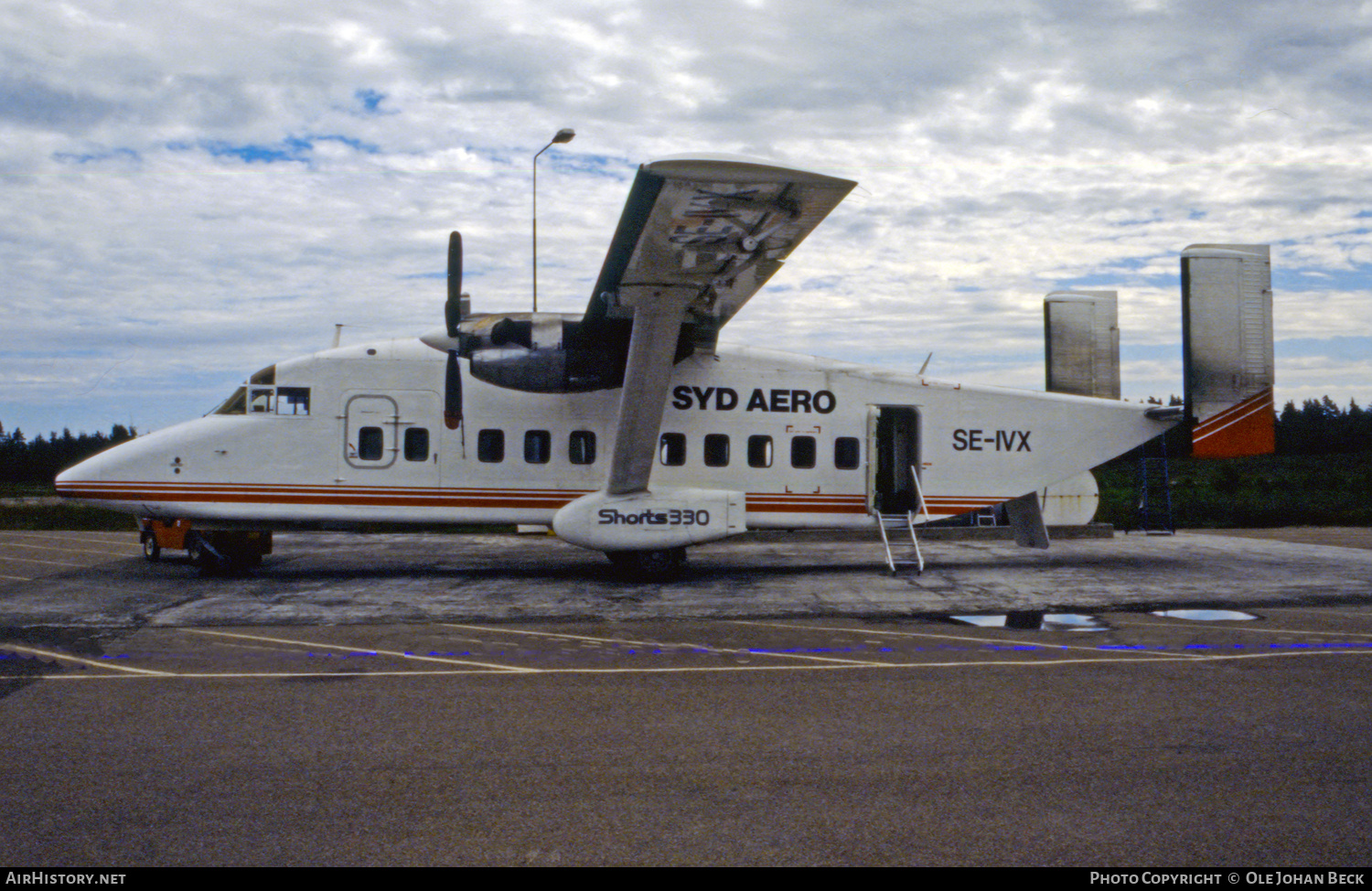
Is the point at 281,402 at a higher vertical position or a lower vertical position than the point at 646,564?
higher

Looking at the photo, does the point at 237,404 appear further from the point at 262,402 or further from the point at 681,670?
the point at 681,670

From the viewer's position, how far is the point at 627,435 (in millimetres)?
12586

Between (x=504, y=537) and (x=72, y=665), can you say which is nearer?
(x=72, y=665)

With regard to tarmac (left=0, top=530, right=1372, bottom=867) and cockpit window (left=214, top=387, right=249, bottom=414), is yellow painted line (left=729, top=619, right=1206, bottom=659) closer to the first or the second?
tarmac (left=0, top=530, right=1372, bottom=867)

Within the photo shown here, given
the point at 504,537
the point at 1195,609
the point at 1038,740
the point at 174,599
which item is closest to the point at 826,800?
the point at 1038,740

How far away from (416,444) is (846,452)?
679 centimetres

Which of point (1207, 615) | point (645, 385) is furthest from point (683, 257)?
point (1207, 615)

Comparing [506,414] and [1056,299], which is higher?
[1056,299]

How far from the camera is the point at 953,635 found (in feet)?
29.8

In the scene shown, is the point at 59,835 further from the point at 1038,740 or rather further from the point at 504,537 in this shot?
the point at 504,537

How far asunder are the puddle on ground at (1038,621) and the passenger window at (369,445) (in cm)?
864

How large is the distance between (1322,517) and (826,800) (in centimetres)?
2855

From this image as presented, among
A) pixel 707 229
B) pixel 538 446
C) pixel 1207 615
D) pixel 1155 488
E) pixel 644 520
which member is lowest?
pixel 1207 615

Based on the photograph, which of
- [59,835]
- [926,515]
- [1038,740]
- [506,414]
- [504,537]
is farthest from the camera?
[504,537]
